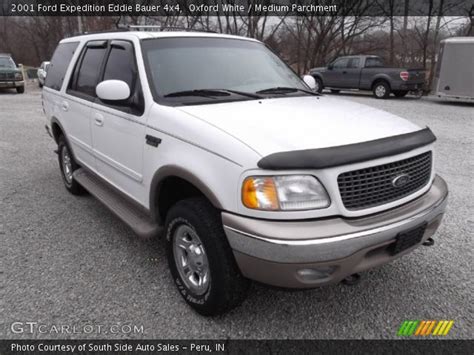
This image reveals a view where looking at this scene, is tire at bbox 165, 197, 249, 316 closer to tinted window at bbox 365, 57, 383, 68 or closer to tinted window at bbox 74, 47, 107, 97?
tinted window at bbox 74, 47, 107, 97

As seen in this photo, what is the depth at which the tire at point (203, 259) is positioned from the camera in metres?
2.29

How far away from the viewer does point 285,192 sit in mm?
2064

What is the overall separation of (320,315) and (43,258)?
244 cm

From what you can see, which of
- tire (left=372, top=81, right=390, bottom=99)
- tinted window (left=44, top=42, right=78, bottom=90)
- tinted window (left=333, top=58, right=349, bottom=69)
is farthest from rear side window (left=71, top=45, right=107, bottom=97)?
tinted window (left=333, top=58, right=349, bottom=69)

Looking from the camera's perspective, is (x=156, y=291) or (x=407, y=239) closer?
(x=407, y=239)

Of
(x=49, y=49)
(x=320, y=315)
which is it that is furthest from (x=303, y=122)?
(x=49, y=49)

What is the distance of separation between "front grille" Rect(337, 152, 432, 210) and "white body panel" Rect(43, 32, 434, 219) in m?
0.04

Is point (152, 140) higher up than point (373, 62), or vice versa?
point (373, 62)

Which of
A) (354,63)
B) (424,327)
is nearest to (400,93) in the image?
(354,63)

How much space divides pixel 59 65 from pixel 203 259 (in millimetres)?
3685

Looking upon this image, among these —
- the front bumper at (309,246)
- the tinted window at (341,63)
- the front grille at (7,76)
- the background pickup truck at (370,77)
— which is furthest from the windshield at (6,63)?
the front bumper at (309,246)

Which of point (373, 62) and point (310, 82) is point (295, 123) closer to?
point (310, 82)

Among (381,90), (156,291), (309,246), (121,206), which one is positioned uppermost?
(309,246)

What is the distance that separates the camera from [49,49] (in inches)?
1403
